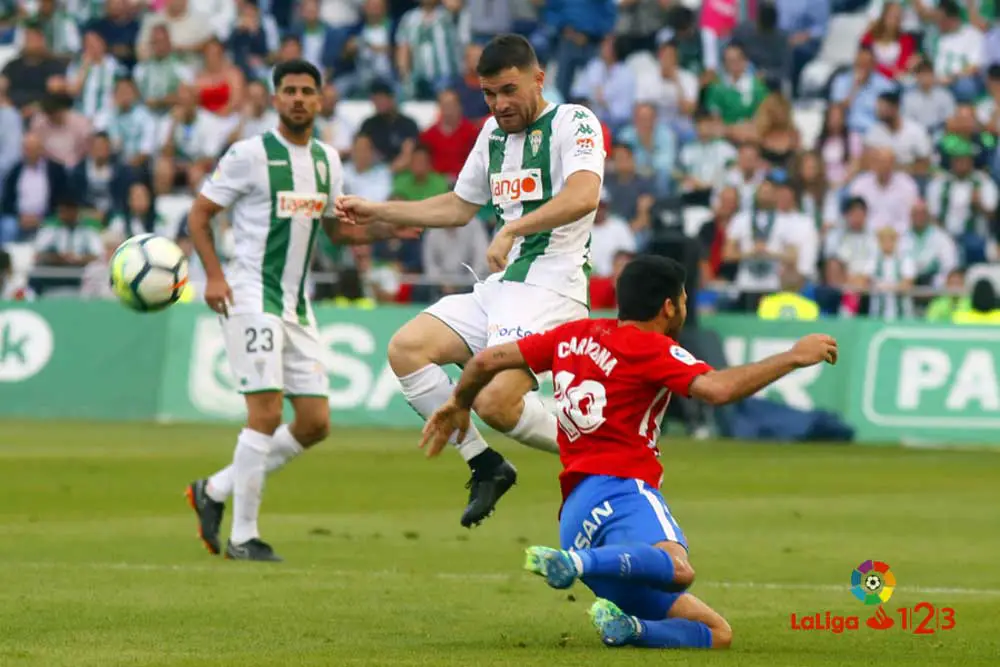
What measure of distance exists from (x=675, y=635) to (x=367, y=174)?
55.0 feet

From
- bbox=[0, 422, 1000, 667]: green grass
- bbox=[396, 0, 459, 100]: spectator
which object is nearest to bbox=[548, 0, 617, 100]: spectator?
bbox=[396, 0, 459, 100]: spectator

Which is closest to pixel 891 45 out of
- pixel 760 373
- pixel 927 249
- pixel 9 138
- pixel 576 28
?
pixel 927 249

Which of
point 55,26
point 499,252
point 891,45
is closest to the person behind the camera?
point 499,252

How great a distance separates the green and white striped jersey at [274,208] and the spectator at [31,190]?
1398 centimetres

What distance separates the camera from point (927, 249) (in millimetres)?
22094

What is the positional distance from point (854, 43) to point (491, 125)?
1681cm

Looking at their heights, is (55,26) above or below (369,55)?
above

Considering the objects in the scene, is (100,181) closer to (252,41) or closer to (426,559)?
(252,41)

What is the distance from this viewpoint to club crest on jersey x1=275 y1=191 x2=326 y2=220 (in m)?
11.6

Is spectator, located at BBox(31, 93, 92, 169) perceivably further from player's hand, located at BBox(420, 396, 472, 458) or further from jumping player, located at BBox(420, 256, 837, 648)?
jumping player, located at BBox(420, 256, 837, 648)

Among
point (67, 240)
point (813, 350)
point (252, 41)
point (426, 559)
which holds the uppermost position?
point (252, 41)

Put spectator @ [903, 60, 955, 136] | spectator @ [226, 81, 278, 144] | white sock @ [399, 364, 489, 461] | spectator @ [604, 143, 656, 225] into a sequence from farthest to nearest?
1. spectator @ [226, 81, 278, 144]
2. spectator @ [903, 60, 955, 136]
3. spectator @ [604, 143, 656, 225]
4. white sock @ [399, 364, 489, 461]

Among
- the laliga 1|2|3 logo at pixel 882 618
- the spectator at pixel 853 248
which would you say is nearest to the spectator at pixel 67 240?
the spectator at pixel 853 248

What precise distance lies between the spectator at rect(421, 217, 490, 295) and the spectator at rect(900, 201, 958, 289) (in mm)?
4632
